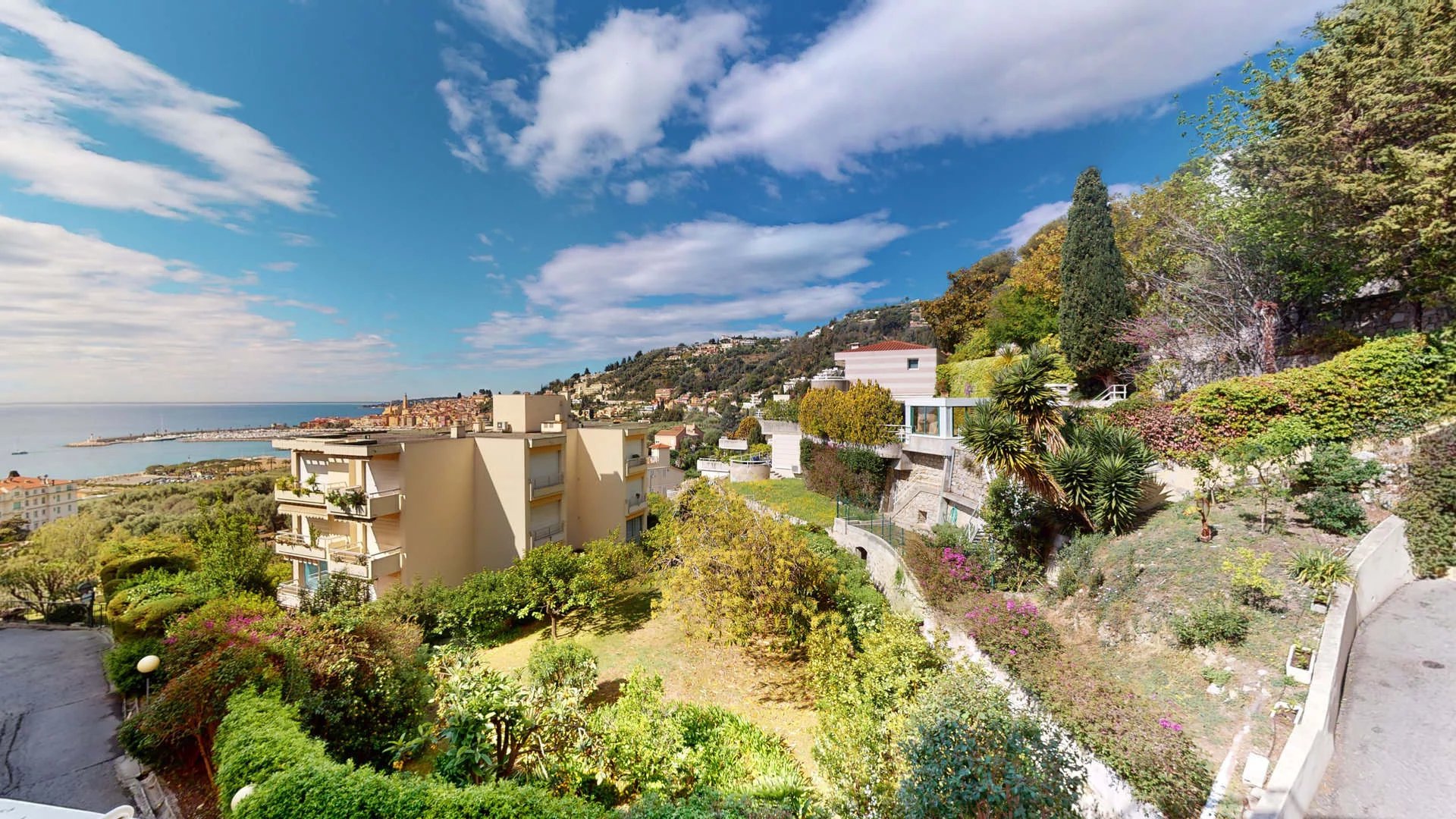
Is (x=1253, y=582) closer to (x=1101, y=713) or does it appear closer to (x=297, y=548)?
(x=1101, y=713)

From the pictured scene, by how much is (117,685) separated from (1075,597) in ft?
63.7

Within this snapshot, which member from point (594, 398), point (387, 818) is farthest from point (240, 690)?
point (594, 398)

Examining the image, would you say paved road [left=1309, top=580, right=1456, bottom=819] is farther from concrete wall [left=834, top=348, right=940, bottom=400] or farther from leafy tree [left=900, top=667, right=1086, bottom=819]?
concrete wall [left=834, top=348, right=940, bottom=400]

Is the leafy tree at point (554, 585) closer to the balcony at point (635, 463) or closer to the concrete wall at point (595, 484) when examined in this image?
the concrete wall at point (595, 484)

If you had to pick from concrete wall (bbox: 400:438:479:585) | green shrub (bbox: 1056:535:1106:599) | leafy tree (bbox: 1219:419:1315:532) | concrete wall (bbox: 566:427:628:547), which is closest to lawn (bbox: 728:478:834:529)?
concrete wall (bbox: 566:427:628:547)

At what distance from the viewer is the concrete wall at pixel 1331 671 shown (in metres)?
4.20

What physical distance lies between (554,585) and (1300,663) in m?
14.4

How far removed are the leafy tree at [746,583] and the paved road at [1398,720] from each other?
7210mm

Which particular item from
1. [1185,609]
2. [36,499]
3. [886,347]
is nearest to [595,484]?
[886,347]

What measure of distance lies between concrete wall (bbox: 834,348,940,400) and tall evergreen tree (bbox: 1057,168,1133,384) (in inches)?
239

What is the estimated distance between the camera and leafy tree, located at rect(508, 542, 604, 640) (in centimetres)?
1308

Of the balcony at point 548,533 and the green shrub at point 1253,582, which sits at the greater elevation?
the green shrub at point 1253,582

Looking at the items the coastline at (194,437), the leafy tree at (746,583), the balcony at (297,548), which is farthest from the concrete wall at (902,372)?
the coastline at (194,437)

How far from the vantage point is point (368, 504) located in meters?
13.1
